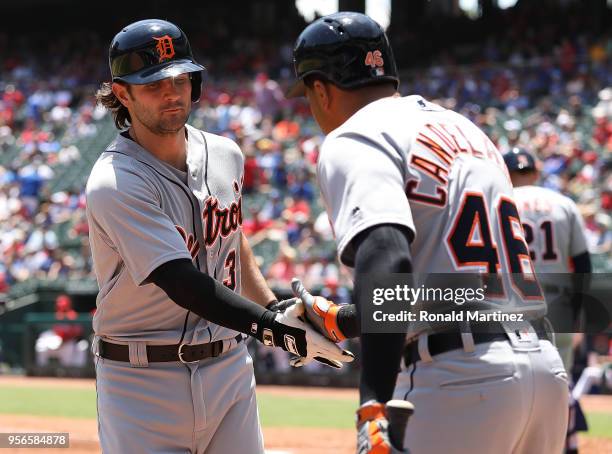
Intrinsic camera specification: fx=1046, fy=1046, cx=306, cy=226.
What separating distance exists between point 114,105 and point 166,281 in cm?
81

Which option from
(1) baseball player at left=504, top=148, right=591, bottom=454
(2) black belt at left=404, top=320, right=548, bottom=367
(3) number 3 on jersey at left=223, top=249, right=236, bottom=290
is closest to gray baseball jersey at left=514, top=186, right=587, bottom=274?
(1) baseball player at left=504, top=148, right=591, bottom=454

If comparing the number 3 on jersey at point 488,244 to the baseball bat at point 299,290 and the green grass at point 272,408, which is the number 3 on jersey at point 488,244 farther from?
the green grass at point 272,408

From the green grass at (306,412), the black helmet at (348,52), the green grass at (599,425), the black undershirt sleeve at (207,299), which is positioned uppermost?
the black helmet at (348,52)

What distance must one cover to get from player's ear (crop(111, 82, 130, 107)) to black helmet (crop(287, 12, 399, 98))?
0.97 metres

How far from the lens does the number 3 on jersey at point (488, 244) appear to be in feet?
8.30

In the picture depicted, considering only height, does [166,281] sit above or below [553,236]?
above

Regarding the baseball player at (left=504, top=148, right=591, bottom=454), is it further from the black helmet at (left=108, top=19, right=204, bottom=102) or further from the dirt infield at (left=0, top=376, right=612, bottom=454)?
the black helmet at (left=108, top=19, right=204, bottom=102)

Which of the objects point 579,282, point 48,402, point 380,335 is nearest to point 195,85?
point 380,335

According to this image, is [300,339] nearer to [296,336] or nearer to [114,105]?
[296,336]

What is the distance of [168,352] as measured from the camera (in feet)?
11.1

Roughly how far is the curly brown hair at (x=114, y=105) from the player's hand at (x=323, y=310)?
3.65 ft

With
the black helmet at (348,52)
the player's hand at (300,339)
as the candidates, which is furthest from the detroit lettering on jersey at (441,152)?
the player's hand at (300,339)

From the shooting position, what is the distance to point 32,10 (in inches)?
1278

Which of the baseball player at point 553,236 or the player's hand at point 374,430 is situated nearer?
the player's hand at point 374,430
